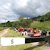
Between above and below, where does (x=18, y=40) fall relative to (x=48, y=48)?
above

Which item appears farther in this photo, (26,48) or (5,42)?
(26,48)

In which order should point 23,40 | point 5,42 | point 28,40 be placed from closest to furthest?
1. point 5,42
2. point 23,40
3. point 28,40

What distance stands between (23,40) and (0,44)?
253 centimetres

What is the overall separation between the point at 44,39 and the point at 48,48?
190 cm

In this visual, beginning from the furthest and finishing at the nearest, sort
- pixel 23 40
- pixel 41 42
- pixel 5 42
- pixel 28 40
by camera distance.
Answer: pixel 41 42
pixel 28 40
pixel 23 40
pixel 5 42

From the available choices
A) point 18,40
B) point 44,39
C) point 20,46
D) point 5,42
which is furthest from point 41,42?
point 5,42

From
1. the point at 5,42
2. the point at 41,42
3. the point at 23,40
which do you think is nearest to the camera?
the point at 5,42

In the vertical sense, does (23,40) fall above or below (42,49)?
above

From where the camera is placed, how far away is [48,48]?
18.7m

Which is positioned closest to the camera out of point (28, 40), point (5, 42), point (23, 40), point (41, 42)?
point (5, 42)

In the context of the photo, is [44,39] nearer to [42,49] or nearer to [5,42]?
[42,49]

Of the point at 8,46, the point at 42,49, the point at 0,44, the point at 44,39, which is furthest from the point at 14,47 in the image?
the point at 44,39

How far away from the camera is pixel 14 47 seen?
17359 millimetres

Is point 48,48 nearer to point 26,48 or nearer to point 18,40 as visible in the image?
point 26,48
